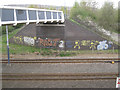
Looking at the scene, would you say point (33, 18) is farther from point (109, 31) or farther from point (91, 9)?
point (91, 9)

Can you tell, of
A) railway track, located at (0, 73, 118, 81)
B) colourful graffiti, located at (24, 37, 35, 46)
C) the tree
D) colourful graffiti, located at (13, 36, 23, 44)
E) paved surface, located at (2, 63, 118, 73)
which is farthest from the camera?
the tree

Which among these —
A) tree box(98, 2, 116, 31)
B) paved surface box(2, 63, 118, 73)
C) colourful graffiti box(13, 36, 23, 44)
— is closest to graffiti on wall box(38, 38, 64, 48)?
colourful graffiti box(13, 36, 23, 44)

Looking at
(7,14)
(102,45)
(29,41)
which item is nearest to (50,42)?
(29,41)

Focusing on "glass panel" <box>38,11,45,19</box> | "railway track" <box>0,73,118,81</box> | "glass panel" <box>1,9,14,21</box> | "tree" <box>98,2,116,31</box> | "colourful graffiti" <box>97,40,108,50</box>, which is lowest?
"railway track" <box>0,73,118,81</box>

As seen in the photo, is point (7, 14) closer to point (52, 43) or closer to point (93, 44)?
point (52, 43)

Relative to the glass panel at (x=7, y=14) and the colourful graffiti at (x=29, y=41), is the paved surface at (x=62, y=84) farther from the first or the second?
the colourful graffiti at (x=29, y=41)

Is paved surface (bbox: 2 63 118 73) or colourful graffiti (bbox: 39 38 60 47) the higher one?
colourful graffiti (bbox: 39 38 60 47)

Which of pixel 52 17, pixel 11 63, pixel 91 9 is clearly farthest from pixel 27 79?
pixel 91 9

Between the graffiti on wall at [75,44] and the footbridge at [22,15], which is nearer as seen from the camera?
the footbridge at [22,15]

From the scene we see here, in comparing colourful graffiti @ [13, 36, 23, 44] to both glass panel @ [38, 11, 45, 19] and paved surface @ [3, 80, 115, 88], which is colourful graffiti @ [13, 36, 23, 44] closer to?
glass panel @ [38, 11, 45, 19]

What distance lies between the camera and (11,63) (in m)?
9.71

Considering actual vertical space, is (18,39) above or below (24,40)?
above

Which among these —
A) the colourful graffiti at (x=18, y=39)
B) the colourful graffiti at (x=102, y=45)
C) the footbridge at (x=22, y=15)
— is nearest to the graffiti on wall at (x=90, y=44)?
the colourful graffiti at (x=102, y=45)

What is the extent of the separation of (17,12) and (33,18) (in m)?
2.24
